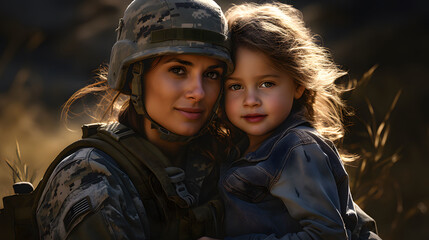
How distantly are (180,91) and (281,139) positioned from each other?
703mm

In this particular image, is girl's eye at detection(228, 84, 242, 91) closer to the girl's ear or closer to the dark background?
the girl's ear

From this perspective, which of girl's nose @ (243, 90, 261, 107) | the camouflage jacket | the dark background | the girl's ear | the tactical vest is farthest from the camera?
the dark background

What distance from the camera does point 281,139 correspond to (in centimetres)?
267

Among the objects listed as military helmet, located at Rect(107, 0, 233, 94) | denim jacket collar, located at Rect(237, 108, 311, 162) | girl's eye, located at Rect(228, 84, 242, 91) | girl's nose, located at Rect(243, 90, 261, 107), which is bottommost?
denim jacket collar, located at Rect(237, 108, 311, 162)

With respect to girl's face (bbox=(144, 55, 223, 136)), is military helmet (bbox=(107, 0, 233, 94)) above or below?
above

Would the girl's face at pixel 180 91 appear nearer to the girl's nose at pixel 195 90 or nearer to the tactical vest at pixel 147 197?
the girl's nose at pixel 195 90

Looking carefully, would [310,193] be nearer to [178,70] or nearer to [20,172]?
[178,70]

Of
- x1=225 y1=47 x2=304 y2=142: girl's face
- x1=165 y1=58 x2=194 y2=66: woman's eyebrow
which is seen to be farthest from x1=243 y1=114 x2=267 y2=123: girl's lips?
x1=165 y1=58 x2=194 y2=66: woman's eyebrow

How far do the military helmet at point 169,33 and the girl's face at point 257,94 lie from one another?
0.40 feet

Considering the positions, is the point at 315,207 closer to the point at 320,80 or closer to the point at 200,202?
the point at 200,202

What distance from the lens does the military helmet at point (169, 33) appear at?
269 centimetres

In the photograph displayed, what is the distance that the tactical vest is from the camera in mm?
2514

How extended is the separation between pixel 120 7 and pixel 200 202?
20.4 feet

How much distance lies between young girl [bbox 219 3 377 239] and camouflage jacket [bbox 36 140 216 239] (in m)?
0.69
